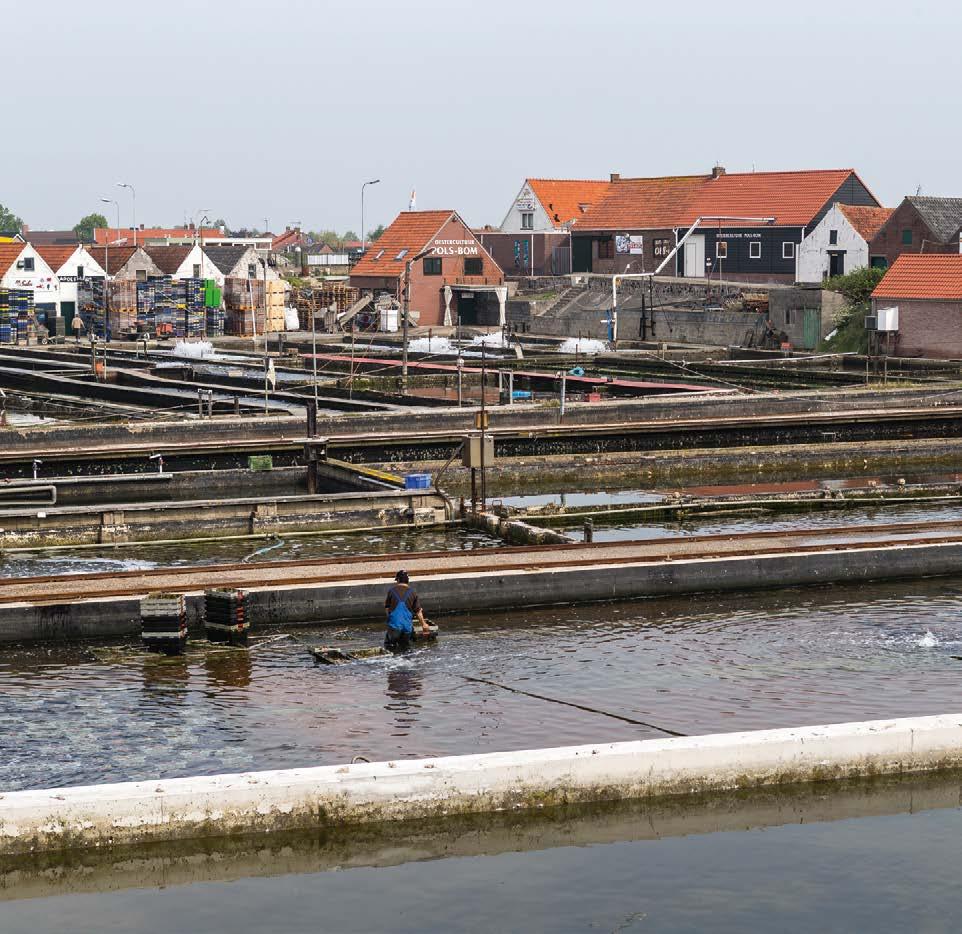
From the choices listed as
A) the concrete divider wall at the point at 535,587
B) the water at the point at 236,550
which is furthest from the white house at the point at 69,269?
the concrete divider wall at the point at 535,587

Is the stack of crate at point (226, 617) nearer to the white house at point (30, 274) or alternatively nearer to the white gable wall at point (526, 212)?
the white house at point (30, 274)

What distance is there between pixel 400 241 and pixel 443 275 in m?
4.90

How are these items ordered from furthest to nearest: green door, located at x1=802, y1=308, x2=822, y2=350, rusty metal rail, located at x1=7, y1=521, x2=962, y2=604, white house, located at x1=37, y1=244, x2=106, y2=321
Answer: white house, located at x1=37, y1=244, x2=106, y2=321 < green door, located at x1=802, y1=308, x2=822, y2=350 < rusty metal rail, located at x1=7, y1=521, x2=962, y2=604

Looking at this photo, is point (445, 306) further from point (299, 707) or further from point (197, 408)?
point (299, 707)

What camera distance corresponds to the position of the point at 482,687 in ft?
74.7

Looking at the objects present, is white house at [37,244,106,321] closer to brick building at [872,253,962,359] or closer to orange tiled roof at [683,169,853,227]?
orange tiled roof at [683,169,853,227]

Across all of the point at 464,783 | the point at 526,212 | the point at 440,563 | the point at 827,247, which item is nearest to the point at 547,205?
the point at 526,212

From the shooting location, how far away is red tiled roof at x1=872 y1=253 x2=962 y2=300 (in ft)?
221

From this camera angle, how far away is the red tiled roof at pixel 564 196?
11788 cm

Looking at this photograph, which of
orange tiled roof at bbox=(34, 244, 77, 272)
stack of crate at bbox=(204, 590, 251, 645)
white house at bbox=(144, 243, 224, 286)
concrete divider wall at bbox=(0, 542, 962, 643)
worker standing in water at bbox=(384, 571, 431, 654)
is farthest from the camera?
white house at bbox=(144, 243, 224, 286)

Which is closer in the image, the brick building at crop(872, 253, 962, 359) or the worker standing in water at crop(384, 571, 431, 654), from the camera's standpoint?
the worker standing in water at crop(384, 571, 431, 654)

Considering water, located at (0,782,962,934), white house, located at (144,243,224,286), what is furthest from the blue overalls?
white house, located at (144,243,224,286)

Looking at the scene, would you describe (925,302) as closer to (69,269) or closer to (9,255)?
(9,255)

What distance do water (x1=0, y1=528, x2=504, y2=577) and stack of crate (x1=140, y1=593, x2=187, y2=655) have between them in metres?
7.44
